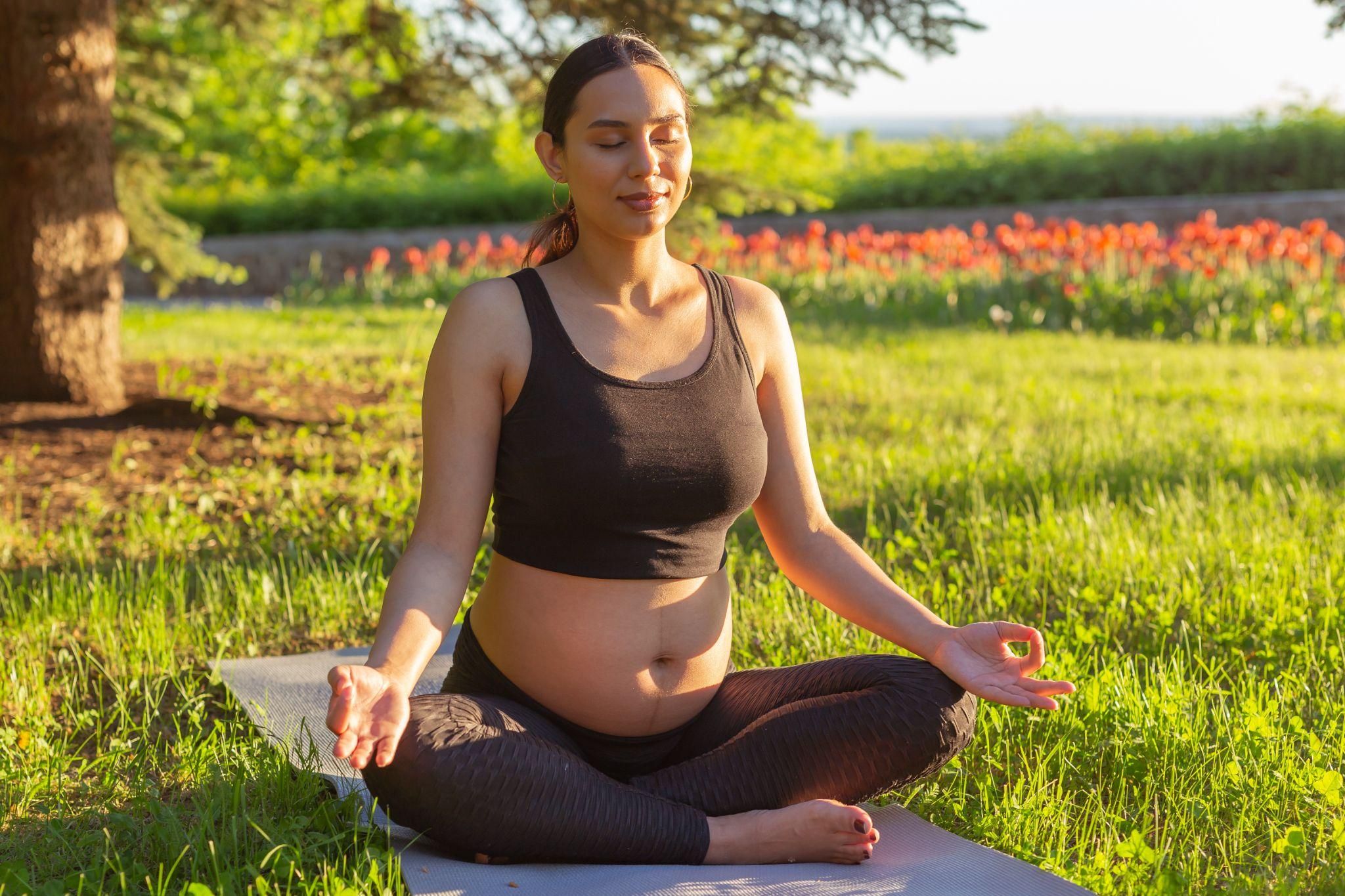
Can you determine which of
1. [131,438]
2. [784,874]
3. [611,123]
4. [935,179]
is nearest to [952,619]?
[784,874]

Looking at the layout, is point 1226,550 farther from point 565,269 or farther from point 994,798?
point 565,269

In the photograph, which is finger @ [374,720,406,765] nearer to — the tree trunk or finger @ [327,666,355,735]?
finger @ [327,666,355,735]

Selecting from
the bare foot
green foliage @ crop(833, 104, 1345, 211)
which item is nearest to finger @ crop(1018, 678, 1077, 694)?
the bare foot

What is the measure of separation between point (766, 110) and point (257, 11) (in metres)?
3.34

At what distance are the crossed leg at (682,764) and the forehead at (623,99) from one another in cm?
112

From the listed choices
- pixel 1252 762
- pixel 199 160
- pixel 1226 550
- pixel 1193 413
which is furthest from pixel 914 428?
pixel 199 160

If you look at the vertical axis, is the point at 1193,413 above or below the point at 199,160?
below

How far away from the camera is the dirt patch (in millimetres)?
4984

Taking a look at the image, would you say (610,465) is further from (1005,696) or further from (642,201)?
(1005,696)

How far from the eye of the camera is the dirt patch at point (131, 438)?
4984 millimetres

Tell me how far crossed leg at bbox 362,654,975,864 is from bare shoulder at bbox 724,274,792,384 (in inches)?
25.5

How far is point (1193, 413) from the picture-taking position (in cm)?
643

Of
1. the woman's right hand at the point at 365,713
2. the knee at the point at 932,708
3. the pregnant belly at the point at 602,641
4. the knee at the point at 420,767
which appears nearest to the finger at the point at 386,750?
the woman's right hand at the point at 365,713

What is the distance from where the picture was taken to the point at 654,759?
268 cm
